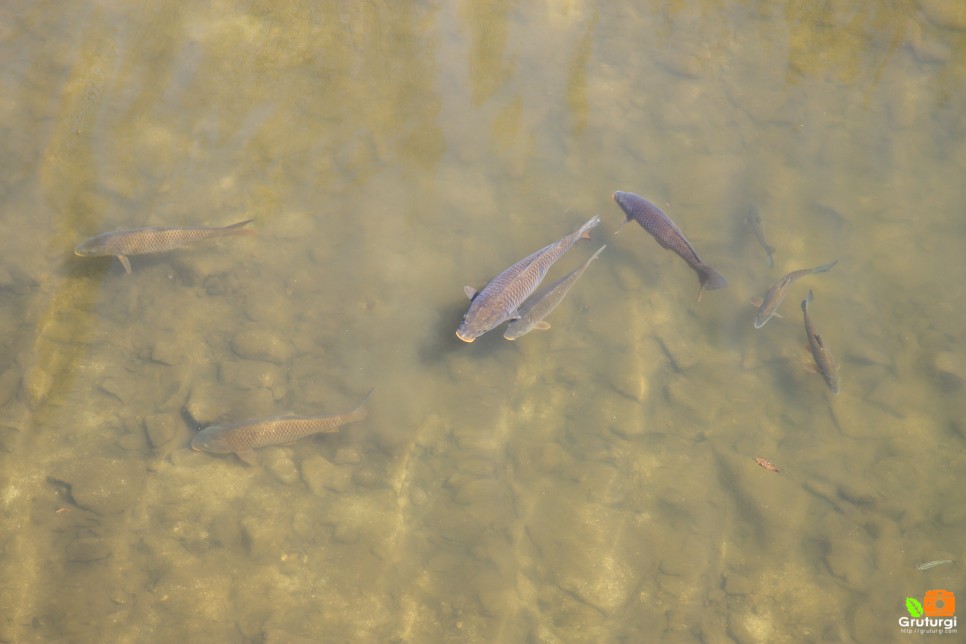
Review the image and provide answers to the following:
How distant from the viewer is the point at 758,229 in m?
6.61

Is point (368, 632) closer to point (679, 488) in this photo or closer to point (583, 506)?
point (583, 506)

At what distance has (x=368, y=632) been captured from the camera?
4.81m

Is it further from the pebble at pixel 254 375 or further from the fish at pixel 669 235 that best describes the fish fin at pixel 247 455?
the fish at pixel 669 235

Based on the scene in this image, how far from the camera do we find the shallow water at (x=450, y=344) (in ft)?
16.6

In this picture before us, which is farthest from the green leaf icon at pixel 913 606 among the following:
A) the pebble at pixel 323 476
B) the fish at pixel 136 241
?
the fish at pixel 136 241

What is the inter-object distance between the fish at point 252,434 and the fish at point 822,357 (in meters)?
4.71

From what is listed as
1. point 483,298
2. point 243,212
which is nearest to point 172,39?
point 243,212

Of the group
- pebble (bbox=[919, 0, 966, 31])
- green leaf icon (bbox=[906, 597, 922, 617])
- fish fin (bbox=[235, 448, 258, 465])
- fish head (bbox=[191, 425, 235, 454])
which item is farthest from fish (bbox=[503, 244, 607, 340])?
pebble (bbox=[919, 0, 966, 31])

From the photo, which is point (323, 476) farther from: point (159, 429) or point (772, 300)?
point (772, 300)
